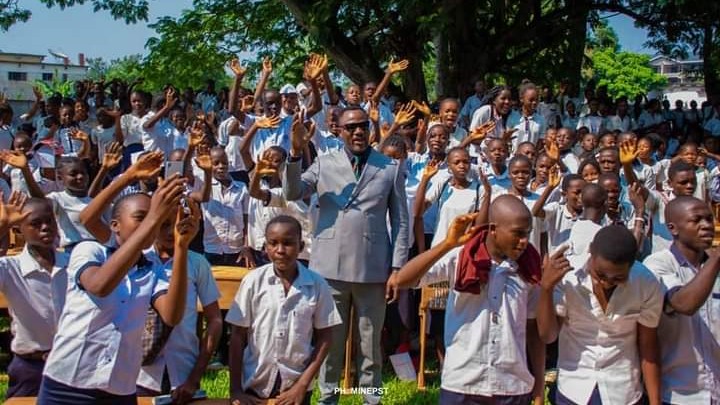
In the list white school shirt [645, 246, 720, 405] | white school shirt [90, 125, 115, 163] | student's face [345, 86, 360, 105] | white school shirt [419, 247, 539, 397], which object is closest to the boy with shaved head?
white school shirt [419, 247, 539, 397]

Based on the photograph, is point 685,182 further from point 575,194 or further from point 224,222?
point 224,222

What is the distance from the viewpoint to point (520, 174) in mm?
6027

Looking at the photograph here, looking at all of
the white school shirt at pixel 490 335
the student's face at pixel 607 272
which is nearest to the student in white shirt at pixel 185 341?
the white school shirt at pixel 490 335

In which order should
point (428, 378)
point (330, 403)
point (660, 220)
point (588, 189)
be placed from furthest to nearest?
point (660, 220)
point (428, 378)
point (588, 189)
point (330, 403)

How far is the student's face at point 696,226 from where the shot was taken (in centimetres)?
347

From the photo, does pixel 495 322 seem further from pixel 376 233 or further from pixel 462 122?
pixel 462 122

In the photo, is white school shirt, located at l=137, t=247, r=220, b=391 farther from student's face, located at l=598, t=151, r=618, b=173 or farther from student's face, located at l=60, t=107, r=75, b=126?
student's face, located at l=60, t=107, r=75, b=126

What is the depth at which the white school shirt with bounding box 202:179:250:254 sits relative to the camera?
678cm

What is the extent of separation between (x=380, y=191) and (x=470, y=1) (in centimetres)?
1004

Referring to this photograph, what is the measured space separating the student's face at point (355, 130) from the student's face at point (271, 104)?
311 centimetres

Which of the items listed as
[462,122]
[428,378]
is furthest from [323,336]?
[462,122]

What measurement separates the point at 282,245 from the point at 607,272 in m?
1.60

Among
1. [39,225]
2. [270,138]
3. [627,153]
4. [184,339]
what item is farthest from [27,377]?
[270,138]

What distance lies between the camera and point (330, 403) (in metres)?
4.73
